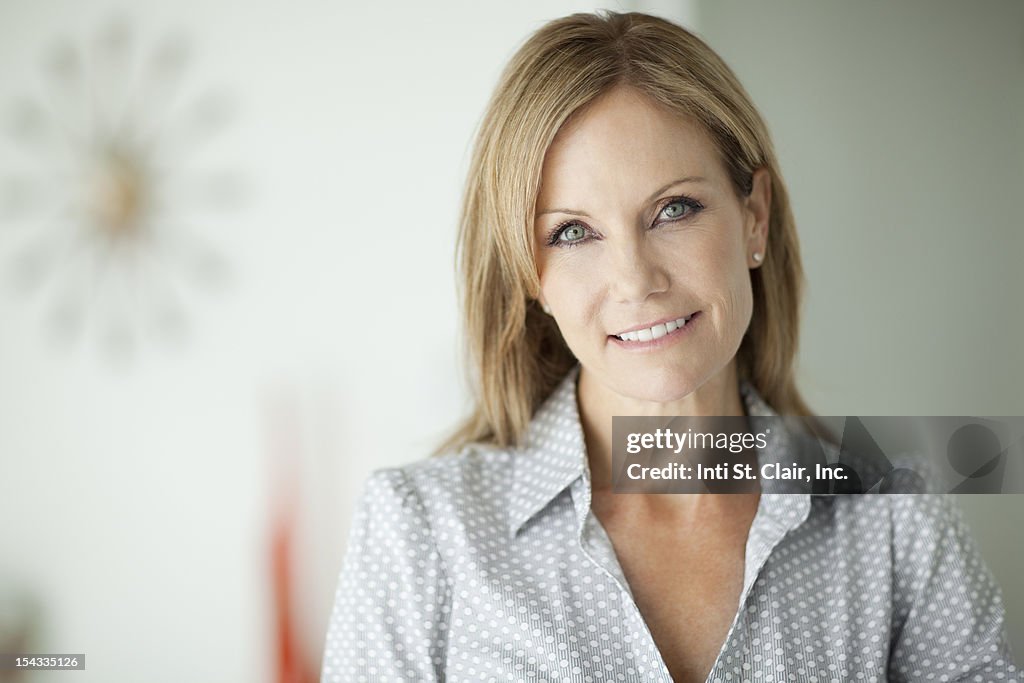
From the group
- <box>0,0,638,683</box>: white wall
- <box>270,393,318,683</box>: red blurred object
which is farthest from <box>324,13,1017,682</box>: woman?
<box>270,393,318,683</box>: red blurred object

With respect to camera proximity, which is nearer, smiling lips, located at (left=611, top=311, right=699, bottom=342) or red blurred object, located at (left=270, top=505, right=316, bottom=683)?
smiling lips, located at (left=611, top=311, right=699, bottom=342)

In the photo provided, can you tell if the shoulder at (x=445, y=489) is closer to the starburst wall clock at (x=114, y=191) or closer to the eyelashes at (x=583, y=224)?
the eyelashes at (x=583, y=224)

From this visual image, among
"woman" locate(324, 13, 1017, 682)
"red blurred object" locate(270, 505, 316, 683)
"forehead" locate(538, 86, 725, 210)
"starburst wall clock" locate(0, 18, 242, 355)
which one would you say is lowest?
"red blurred object" locate(270, 505, 316, 683)

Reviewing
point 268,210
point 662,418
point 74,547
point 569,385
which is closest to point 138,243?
point 268,210

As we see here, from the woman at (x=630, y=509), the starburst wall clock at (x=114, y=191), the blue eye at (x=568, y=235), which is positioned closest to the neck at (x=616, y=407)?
the woman at (x=630, y=509)

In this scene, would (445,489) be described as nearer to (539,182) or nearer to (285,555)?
(539,182)

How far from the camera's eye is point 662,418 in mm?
1225

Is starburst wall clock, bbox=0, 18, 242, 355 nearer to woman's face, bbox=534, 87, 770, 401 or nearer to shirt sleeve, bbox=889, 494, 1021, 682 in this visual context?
woman's face, bbox=534, 87, 770, 401

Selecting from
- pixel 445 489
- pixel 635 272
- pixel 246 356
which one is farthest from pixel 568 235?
pixel 246 356

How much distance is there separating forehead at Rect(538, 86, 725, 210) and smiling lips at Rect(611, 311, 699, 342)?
0.53 feet

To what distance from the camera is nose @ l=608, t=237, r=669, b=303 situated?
106cm

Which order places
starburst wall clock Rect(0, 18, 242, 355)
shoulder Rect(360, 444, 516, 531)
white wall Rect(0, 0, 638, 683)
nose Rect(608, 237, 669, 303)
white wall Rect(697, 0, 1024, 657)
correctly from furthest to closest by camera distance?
starburst wall clock Rect(0, 18, 242, 355), white wall Rect(0, 0, 638, 683), white wall Rect(697, 0, 1024, 657), shoulder Rect(360, 444, 516, 531), nose Rect(608, 237, 669, 303)

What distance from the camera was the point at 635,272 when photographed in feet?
3.47

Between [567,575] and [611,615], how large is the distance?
0.25 ft
